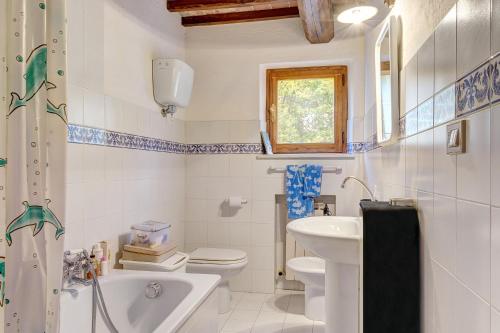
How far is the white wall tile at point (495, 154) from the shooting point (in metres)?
0.64

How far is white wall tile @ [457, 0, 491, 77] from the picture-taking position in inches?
27.4

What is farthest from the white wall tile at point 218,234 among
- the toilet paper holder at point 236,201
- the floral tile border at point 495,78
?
the floral tile border at point 495,78

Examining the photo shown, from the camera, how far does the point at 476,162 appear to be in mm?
736

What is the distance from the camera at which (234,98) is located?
3014 mm

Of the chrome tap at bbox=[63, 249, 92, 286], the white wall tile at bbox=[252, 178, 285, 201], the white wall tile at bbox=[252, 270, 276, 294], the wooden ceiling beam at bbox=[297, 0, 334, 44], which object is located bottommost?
the white wall tile at bbox=[252, 270, 276, 294]

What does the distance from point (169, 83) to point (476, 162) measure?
2.14 m

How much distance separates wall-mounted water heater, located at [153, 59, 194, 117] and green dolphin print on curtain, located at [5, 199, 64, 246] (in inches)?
63.2

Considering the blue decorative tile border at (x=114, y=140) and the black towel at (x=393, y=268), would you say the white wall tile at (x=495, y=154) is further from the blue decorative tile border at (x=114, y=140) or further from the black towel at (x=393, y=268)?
the blue decorative tile border at (x=114, y=140)

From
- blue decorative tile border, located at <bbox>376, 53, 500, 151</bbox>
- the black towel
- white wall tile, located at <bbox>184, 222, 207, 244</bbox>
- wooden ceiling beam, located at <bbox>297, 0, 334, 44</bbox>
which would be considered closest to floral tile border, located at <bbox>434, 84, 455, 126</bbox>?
blue decorative tile border, located at <bbox>376, 53, 500, 151</bbox>

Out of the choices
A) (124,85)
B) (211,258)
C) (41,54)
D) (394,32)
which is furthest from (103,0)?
(211,258)

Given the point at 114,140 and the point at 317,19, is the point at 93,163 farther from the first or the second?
the point at 317,19

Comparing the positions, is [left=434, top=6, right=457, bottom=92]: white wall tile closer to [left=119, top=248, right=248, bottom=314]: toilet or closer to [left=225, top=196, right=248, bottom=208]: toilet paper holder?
[left=119, top=248, right=248, bottom=314]: toilet

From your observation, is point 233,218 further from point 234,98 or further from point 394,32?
point 394,32

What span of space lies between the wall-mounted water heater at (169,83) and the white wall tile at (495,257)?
222 centimetres
